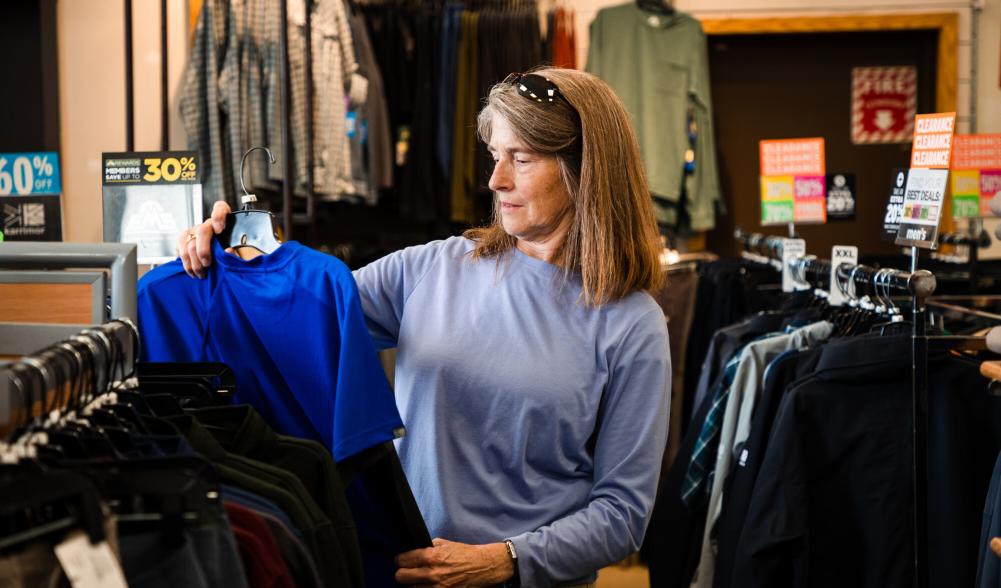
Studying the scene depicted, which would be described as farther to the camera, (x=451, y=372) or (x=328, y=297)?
(x=451, y=372)

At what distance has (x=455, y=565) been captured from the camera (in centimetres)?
152

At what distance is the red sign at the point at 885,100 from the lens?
5.80m

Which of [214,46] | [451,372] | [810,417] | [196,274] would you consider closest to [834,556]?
[810,417]

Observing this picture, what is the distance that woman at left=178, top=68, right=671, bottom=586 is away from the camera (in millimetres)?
1636

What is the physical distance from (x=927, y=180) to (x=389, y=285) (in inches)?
44.7

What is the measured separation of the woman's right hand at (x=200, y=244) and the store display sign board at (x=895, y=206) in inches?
56.9

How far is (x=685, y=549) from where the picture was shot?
260 centimetres

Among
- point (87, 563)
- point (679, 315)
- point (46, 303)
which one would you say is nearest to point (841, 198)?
point (679, 315)

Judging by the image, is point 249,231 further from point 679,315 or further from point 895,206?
point 679,315

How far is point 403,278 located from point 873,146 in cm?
470

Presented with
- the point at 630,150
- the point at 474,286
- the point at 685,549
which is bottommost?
the point at 685,549

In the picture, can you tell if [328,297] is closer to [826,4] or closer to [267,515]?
[267,515]

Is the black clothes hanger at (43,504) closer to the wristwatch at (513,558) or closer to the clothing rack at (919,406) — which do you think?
the wristwatch at (513,558)

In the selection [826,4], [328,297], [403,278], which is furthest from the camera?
[826,4]
